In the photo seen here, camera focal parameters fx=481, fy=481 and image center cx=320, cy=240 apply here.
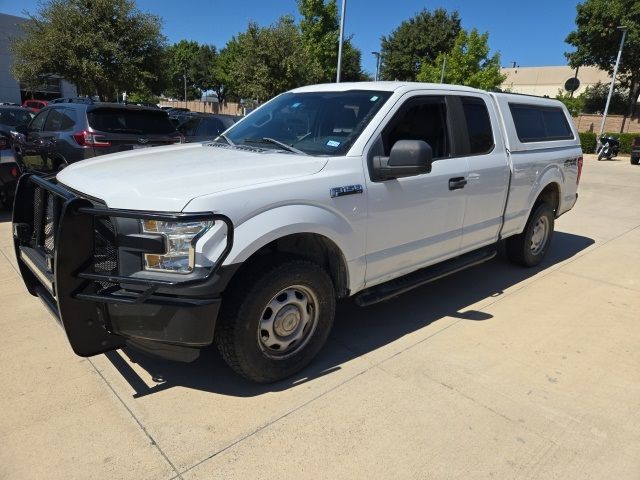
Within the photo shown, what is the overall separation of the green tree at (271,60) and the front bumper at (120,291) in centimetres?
2398

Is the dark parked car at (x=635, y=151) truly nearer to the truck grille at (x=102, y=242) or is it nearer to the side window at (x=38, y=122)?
the side window at (x=38, y=122)

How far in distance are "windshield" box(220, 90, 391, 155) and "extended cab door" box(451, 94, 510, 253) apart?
1005mm

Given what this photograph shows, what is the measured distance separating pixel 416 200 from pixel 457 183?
0.57 m

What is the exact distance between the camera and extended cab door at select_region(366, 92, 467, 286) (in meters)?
3.36

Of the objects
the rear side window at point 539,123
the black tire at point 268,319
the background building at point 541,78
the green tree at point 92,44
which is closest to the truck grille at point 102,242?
the black tire at point 268,319

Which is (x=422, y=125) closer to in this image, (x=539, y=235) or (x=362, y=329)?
(x=362, y=329)

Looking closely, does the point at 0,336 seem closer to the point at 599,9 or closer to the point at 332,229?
the point at 332,229

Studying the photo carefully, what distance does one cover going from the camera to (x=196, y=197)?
246cm

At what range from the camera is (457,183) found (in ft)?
12.9

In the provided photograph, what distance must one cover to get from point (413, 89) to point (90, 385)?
10.1 ft

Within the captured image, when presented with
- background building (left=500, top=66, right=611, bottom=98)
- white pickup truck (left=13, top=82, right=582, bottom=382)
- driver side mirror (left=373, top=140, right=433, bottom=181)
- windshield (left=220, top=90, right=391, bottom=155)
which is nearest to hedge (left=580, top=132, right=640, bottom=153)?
white pickup truck (left=13, top=82, right=582, bottom=382)

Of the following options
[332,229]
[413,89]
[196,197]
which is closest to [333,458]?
[332,229]

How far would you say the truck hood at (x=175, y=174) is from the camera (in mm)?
2521

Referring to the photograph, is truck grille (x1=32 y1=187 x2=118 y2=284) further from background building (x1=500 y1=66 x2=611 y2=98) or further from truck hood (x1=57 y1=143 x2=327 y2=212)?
background building (x1=500 y1=66 x2=611 y2=98)
